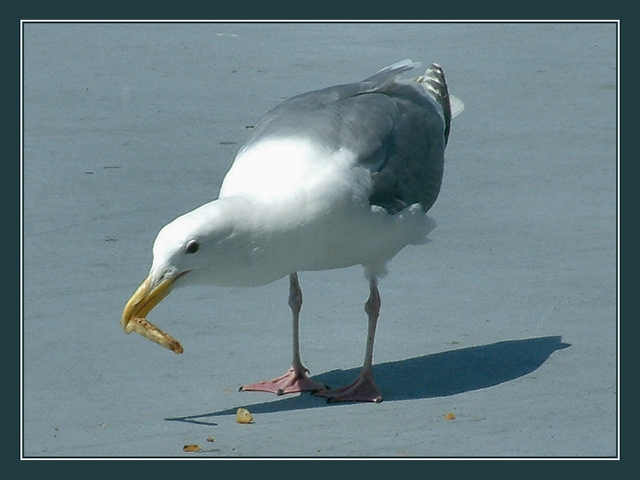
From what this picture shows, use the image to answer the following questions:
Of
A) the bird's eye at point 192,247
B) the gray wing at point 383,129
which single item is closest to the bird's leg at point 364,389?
the gray wing at point 383,129

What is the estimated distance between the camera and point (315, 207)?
5980mm

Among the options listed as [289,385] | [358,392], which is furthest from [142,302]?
[358,392]

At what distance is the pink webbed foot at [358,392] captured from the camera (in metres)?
6.37

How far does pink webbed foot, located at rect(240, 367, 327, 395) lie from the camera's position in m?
6.47

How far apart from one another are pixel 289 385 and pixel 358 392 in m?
0.37

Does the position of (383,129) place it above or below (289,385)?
above

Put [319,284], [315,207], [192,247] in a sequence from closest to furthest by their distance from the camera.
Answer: [192,247], [315,207], [319,284]

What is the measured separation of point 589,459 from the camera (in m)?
5.48

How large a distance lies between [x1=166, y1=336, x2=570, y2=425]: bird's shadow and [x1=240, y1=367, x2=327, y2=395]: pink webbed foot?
0.05 m

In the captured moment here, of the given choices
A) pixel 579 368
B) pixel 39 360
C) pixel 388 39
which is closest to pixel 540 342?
pixel 579 368

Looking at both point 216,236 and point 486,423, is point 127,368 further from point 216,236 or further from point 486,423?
point 486,423

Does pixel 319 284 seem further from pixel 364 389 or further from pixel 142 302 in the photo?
pixel 142 302

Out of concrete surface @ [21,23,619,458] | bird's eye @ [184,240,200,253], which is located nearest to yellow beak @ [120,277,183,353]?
bird's eye @ [184,240,200,253]

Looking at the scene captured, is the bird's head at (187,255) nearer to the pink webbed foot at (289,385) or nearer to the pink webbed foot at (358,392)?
the pink webbed foot at (289,385)
